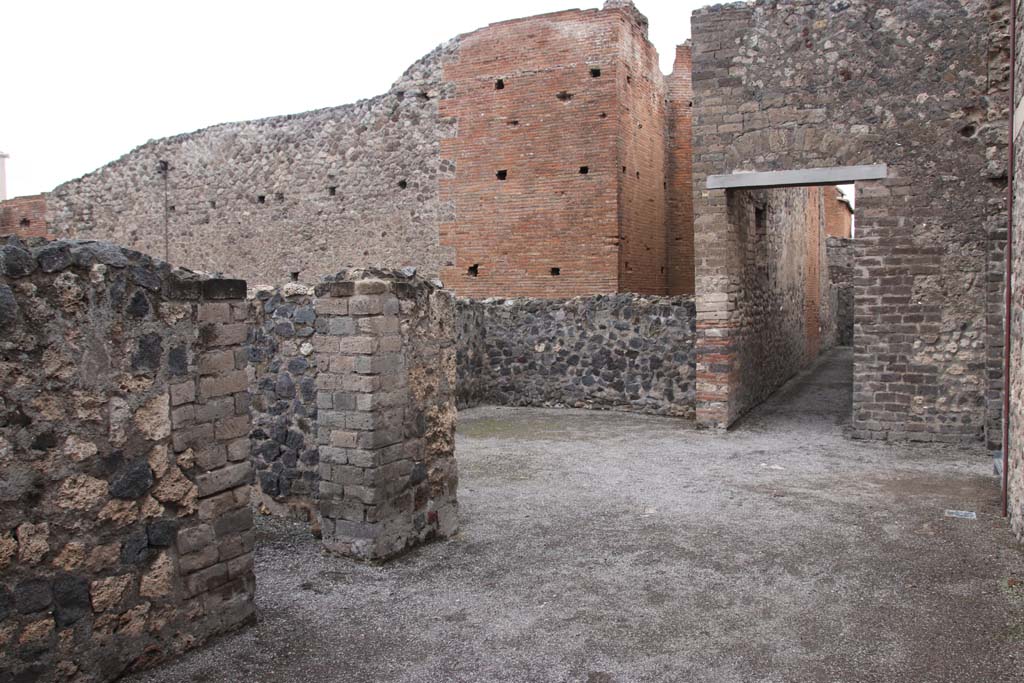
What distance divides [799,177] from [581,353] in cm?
417

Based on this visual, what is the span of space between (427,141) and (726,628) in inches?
488

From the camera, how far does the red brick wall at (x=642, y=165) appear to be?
13547 millimetres

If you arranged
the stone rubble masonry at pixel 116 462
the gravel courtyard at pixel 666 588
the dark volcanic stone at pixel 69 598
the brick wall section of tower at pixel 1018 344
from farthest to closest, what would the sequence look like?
the brick wall section of tower at pixel 1018 344, the gravel courtyard at pixel 666 588, the dark volcanic stone at pixel 69 598, the stone rubble masonry at pixel 116 462

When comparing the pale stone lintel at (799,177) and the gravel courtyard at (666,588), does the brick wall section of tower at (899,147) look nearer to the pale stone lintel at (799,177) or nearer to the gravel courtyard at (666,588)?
the pale stone lintel at (799,177)

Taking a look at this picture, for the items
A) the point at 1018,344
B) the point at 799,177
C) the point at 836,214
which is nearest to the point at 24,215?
the point at 799,177

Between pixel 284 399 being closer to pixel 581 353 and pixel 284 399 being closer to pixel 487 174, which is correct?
pixel 581 353

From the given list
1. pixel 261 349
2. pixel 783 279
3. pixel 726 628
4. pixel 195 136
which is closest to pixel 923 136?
pixel 783 279

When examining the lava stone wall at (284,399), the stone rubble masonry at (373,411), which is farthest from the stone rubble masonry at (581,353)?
the stone rubble masonry at (373,411)

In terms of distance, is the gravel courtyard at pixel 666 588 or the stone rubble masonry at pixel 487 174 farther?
the stone rubble masonry at pixel 487 174

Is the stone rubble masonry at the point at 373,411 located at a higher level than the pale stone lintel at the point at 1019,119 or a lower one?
lower

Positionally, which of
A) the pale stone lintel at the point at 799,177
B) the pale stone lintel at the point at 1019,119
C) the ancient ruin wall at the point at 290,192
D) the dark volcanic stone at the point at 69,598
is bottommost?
the dark volcanic stone at the point at 69,598

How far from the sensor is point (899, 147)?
8711 millimetres

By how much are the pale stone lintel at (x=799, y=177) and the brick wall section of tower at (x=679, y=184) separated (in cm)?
635

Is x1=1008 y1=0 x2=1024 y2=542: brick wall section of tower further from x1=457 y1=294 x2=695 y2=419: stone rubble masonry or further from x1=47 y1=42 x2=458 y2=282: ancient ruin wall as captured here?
x1=47 y1=42 x2=458 y2=282: ancient ruin wall
